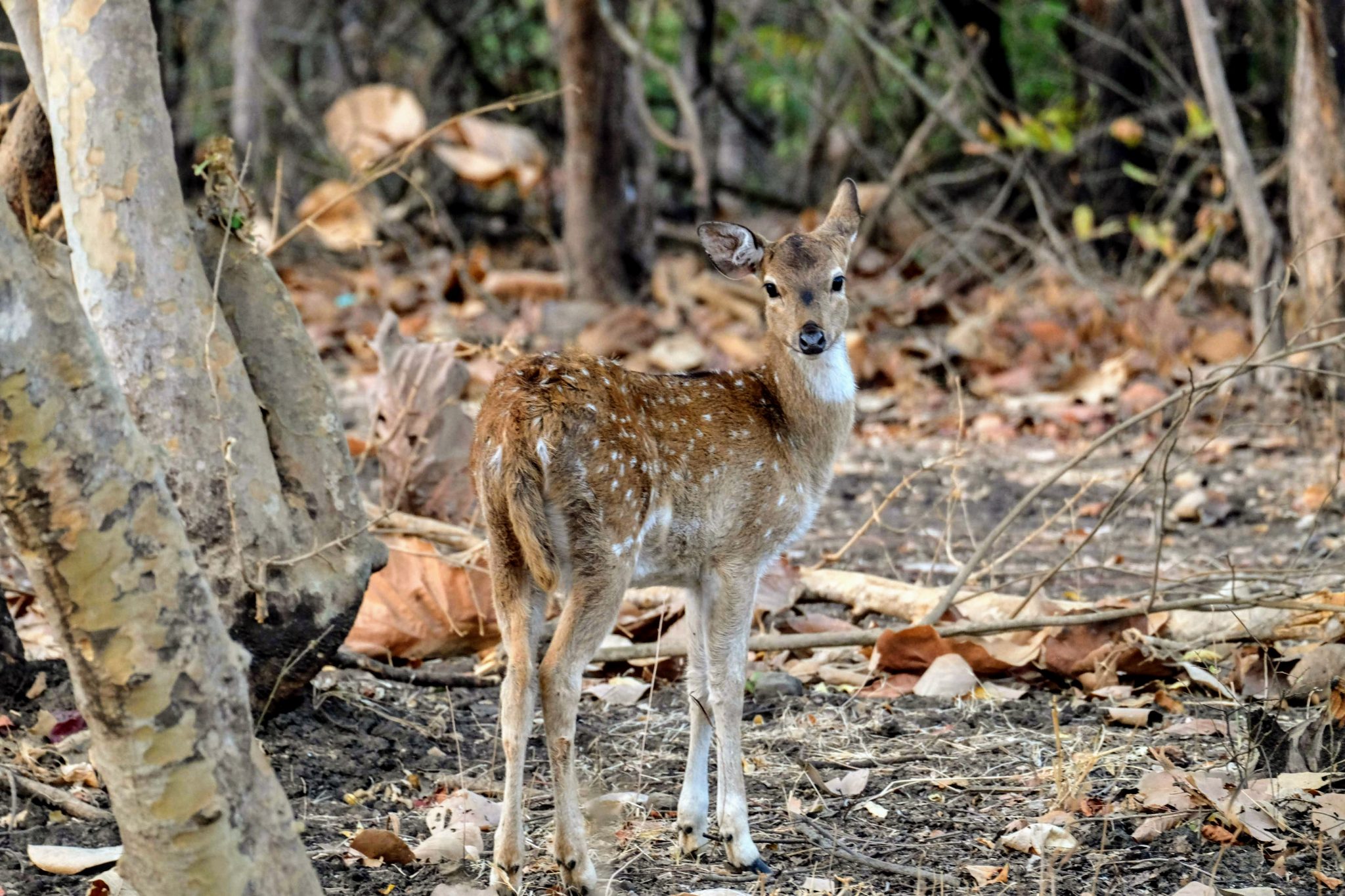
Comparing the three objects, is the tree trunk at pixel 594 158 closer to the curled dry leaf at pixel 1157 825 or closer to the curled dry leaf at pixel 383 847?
the curled dry leaf at pixel 383 847

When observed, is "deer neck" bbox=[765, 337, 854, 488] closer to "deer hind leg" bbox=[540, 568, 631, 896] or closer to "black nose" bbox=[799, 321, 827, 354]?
"black nose" bbox=[799, 321, 827, 354]

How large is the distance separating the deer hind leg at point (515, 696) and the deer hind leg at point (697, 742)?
0.45 meters

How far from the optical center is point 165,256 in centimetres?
433

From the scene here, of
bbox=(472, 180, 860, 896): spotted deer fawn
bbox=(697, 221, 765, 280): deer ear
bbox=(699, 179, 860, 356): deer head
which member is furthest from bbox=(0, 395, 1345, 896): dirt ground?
bbox=(697, 221, 765, 280): deer ear

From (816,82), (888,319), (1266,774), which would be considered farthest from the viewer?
(816,82)

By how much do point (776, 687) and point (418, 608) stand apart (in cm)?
140

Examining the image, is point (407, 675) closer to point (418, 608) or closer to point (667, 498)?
point (418, 608)

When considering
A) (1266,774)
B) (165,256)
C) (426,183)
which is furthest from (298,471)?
(426,183)

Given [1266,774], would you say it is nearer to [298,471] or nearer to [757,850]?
[757,850]

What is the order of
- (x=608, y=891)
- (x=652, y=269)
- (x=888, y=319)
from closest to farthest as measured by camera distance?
(x=608, y=891), (x=888, y=319), (x=652, y=269)

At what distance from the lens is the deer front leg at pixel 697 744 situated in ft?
13.5

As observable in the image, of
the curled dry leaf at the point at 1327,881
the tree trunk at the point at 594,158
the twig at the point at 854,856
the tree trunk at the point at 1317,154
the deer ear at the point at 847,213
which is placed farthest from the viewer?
the tree trunk at the point at 594,158

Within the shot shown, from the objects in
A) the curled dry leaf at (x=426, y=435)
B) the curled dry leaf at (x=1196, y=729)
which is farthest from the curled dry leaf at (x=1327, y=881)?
the curled dry leaf at (x=426, y=435)

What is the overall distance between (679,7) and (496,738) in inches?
496
